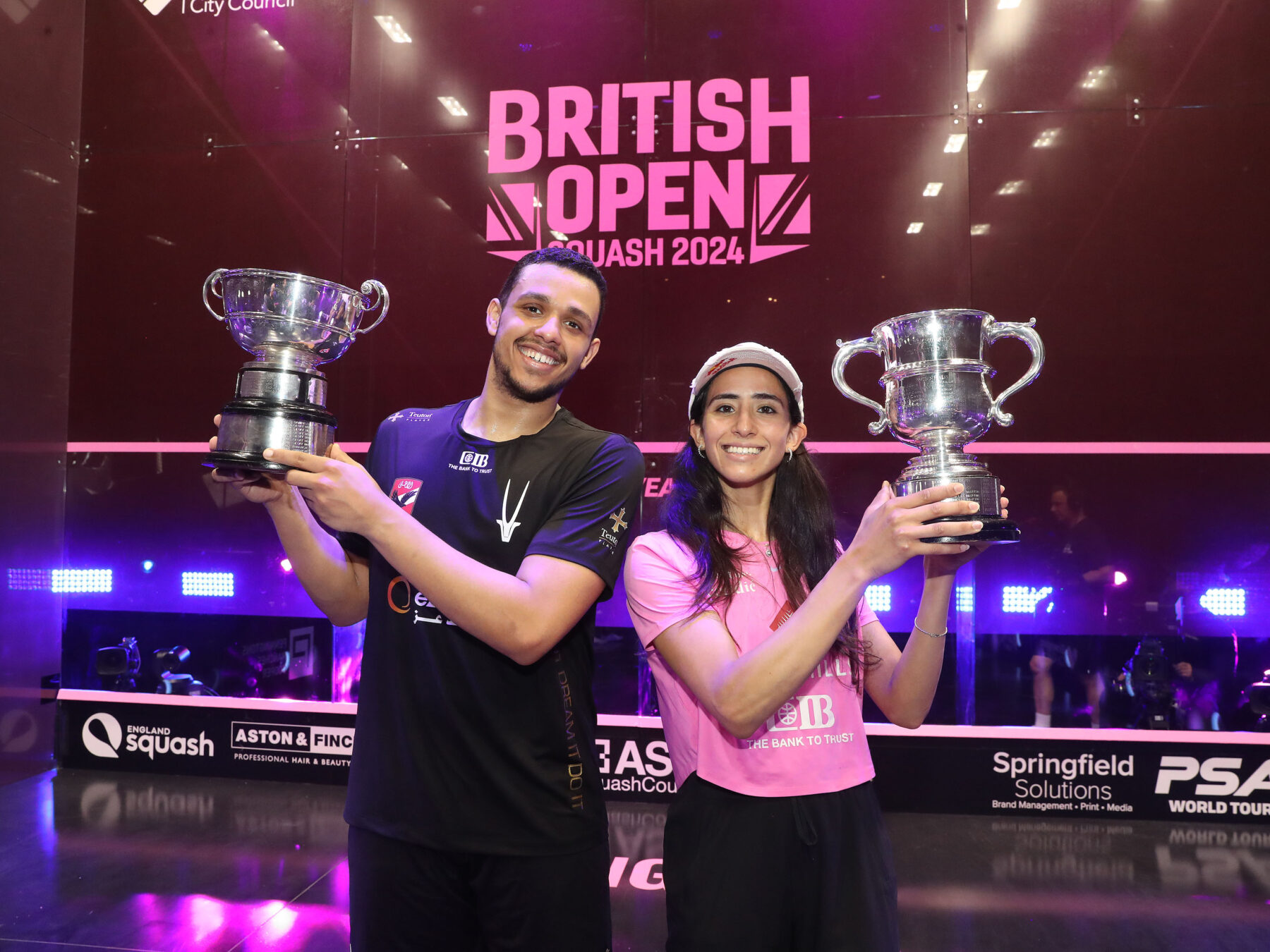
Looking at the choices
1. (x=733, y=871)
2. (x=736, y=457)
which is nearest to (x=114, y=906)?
(x=733, y=871)

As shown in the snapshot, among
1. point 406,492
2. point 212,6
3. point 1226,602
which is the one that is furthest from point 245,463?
point 212,6

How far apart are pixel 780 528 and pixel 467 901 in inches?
35.5

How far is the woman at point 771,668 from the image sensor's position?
4.32 ft

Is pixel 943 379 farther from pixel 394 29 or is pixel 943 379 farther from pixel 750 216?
pixel 394 29

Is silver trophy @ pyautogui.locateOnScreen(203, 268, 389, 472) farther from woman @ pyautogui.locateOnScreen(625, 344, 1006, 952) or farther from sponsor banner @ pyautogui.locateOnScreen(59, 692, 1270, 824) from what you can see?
sponsor banner @ pyautogui.locateOnScreen(59, 692, 1270, 824)

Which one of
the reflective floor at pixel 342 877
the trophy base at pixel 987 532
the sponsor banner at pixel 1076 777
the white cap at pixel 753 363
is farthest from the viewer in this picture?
the sponsor banner at pixel 1076 777

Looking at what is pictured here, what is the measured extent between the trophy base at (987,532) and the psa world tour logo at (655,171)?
3.05 meters

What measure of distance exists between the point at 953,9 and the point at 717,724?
4.08 metres

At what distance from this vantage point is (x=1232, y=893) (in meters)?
3.15

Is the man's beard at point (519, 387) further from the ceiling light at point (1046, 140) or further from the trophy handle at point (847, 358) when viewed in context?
the ceiling light at point (1046, 140)

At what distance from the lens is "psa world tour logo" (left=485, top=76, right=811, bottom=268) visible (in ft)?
13.8

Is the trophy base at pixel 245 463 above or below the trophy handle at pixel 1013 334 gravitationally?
below

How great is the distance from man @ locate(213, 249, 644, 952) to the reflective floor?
4.91 ft

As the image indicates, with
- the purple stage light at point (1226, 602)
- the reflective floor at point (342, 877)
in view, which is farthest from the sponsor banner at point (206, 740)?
the purple stage light at point (1226, 602)
